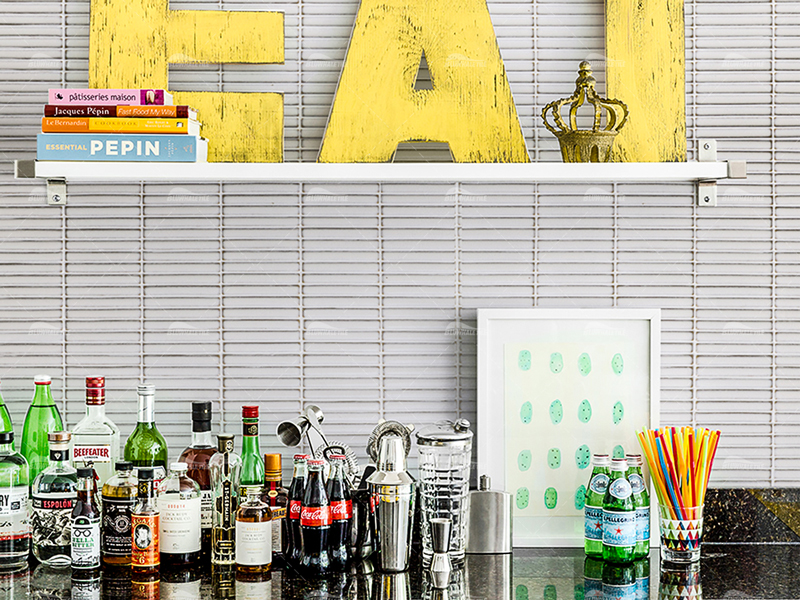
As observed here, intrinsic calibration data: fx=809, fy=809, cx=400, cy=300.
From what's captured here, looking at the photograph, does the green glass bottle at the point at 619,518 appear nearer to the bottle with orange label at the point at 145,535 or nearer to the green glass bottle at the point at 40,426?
the bottle with orange label at the point at 145,535

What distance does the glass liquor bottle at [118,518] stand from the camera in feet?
4.75

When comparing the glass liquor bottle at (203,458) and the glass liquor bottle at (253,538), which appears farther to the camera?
the glass liquor bottle at (203,458)

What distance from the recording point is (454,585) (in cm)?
140

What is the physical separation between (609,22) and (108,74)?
3.33 feet

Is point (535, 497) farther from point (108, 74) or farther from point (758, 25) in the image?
point (108, 74)

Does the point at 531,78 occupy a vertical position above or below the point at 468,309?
above

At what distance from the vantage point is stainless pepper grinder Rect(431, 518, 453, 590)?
1385 mm

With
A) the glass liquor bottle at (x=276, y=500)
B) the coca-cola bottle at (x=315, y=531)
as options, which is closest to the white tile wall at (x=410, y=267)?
the glass liquor bottle at (x=276, y=500)

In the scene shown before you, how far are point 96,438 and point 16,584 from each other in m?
0.31

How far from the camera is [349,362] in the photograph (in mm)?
1688

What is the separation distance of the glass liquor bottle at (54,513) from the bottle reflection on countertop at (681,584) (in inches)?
41.4

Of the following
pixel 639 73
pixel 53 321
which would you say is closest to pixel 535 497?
pixel 639 73

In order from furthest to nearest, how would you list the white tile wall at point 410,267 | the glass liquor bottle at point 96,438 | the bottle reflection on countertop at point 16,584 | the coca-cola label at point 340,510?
1. the white tile wall at point 410,267
2. the glass liquor bottle at point 96,438
3. the coca-cola label at point 340,510
4. the bottle reflection on countertop at point 16,584

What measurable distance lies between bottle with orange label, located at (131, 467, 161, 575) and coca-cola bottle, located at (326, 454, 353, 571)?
30 centimetres
